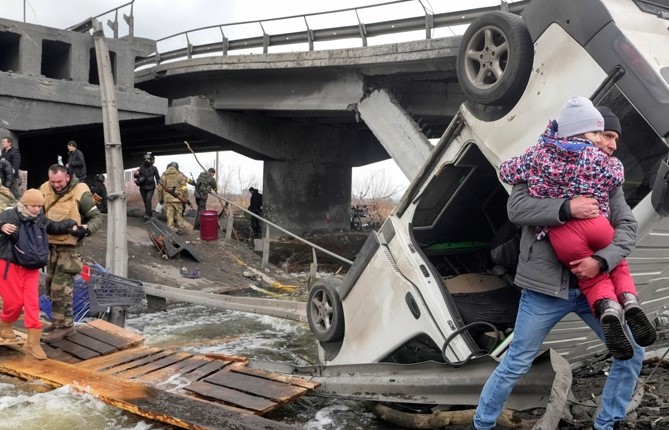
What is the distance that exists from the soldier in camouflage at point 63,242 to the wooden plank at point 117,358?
759 millimetres

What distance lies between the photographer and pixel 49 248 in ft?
18.6

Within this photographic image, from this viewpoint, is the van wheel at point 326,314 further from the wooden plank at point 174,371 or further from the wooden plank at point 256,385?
the wooden plank at point 174,371

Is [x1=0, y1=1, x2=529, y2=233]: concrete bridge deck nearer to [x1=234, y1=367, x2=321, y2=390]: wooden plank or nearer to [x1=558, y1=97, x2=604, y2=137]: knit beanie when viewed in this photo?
[x1=234, y1=367, x2=321, y2=390]: wooden plank

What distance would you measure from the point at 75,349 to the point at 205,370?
56.5 inches

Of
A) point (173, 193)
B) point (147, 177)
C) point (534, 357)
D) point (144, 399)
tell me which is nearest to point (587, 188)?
point (534, 357)

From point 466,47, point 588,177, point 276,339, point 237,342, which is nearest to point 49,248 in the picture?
point 237,342

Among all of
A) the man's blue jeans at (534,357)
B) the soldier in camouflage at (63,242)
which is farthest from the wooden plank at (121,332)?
the man's blue jeans at (534,357)

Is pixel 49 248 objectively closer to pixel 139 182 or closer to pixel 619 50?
pixel 619 50

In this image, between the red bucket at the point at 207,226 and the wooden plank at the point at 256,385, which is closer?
the wooden plank at the point at 256,385

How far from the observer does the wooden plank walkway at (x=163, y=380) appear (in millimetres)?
3975

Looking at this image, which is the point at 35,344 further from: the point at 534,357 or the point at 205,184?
the point at 205,184

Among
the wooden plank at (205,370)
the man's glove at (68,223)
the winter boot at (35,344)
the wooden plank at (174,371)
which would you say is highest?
the man's glove at (68,223)

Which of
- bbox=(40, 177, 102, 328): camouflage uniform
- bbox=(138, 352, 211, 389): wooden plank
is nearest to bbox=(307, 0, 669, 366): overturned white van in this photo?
bbox=(138, 352, 211, 389): wooden plank

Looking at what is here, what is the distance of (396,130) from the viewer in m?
12.6
